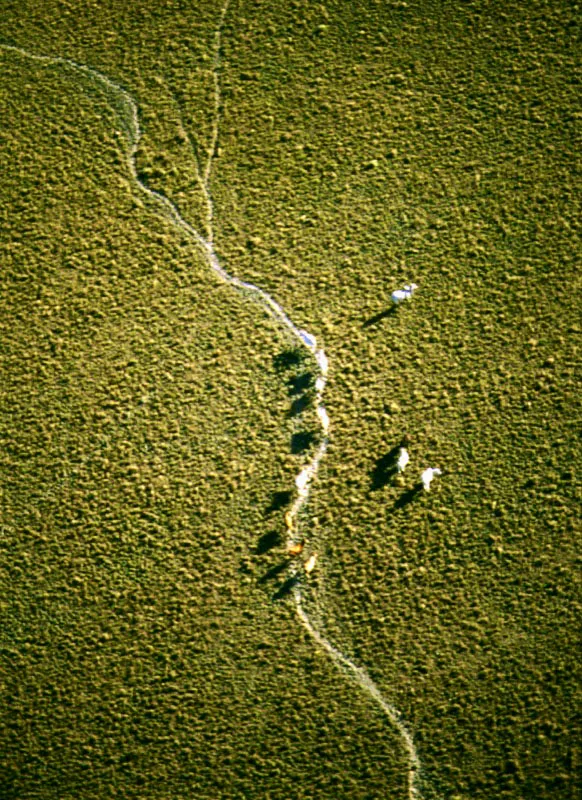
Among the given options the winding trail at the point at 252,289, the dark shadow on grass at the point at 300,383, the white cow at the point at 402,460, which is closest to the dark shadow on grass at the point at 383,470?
the white cow at the point at 402,460

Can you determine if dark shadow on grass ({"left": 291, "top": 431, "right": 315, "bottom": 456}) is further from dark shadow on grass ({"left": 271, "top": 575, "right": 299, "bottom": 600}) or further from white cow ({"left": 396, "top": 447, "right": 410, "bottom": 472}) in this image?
dark shadow on grass ({"left": 271, "top": 575, "right": 299, "bottom": 600})

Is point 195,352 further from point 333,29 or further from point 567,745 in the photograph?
point 567,745

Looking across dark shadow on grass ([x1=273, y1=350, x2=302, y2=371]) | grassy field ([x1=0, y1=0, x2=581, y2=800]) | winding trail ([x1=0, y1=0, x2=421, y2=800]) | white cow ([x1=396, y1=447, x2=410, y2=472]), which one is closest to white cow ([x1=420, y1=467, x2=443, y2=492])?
grassy field ([x1=0, y1=0, x2=581, y2=800])

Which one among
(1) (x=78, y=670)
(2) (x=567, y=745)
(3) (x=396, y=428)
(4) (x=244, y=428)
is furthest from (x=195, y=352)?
(2) (x=567, y=745)

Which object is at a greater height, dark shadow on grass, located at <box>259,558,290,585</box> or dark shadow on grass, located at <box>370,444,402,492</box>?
dark shadow on grass, located at <box>370,444,402,492</box>

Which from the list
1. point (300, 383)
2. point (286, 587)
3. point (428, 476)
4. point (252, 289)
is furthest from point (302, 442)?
point (252, 289)

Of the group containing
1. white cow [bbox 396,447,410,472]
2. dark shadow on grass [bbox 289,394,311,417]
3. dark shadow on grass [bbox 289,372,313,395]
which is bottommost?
white cow [bbox 396,447,410,472]

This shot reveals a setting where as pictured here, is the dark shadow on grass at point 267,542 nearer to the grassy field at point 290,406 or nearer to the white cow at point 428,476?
the grassy field at point 290,406
